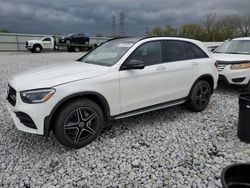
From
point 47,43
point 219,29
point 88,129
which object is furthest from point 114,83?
point 219,29

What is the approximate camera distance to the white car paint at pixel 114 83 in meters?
3.24

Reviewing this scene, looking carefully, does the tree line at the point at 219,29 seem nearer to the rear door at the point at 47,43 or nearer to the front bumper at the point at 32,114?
the rear door at the point at 47,43

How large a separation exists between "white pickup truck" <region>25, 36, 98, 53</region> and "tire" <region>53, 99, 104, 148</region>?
2258 cm

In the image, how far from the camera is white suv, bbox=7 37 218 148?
325 centimetres

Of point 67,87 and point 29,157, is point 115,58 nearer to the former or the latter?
point 67,87

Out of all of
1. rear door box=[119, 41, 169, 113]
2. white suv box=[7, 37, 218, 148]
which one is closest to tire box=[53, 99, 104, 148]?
white suv box=[7, 37, 218, 148]

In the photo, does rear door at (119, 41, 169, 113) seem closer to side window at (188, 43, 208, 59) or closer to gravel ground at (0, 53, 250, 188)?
gravel ground at (0, 53, 250, 188)

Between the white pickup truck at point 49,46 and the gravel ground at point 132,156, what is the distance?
22148 millimetres

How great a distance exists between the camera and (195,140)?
396 cm

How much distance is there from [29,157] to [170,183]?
199 centimetres

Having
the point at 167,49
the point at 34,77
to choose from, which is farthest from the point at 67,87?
the point at 167,49

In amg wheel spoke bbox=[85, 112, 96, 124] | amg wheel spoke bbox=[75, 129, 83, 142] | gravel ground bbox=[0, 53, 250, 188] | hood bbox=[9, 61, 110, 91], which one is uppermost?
hood bbox=[9, 61, 110, 91]

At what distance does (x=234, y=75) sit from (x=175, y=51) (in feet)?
8.81

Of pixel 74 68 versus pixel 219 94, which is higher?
pixel 74 68
